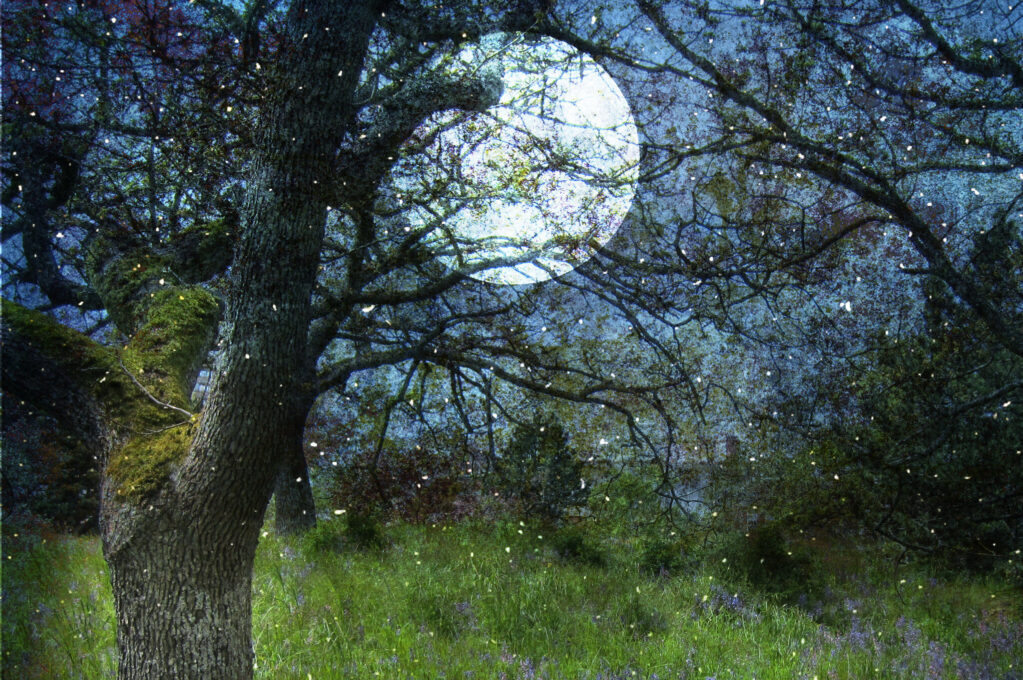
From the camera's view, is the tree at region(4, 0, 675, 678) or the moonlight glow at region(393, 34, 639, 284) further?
the moonlight glow at region(393, 34, 639, 284)

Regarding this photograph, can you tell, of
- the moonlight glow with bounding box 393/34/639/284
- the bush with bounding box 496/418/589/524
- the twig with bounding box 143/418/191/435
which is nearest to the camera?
the twig with bounding box 143/418/191/435

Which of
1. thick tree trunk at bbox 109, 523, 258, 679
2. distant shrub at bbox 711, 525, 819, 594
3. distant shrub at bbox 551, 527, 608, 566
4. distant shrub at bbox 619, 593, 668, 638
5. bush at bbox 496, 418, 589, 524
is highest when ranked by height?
bush at bbox 496, 418, 589, 524

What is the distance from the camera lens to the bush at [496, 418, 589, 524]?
10.1 ft

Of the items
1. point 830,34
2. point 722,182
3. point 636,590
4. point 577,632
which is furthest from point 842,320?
point 577,632

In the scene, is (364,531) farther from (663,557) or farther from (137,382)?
(663,557)

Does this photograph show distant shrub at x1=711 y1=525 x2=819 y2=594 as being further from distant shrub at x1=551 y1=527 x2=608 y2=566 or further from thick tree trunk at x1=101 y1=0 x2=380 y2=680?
thick tree trunk at x1=101 y1=0 x2=380 y2=680

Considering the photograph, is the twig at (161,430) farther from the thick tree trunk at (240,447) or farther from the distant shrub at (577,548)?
the distant shrub at (577,548)

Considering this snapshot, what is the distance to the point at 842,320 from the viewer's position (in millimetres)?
3180

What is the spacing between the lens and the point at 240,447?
8.16 ft

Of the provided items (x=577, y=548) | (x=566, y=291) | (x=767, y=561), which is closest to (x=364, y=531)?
(x=577, y=548)

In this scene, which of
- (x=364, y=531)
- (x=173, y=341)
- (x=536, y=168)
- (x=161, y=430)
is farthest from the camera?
(x=536, y=168)

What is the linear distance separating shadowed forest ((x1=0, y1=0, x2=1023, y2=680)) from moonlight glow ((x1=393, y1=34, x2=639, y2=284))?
0.01m

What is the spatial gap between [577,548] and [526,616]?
1.28 ft

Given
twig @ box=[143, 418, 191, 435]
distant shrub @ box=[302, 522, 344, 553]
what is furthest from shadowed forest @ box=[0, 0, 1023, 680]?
twig @ box=[143, 418, 191, 435]
